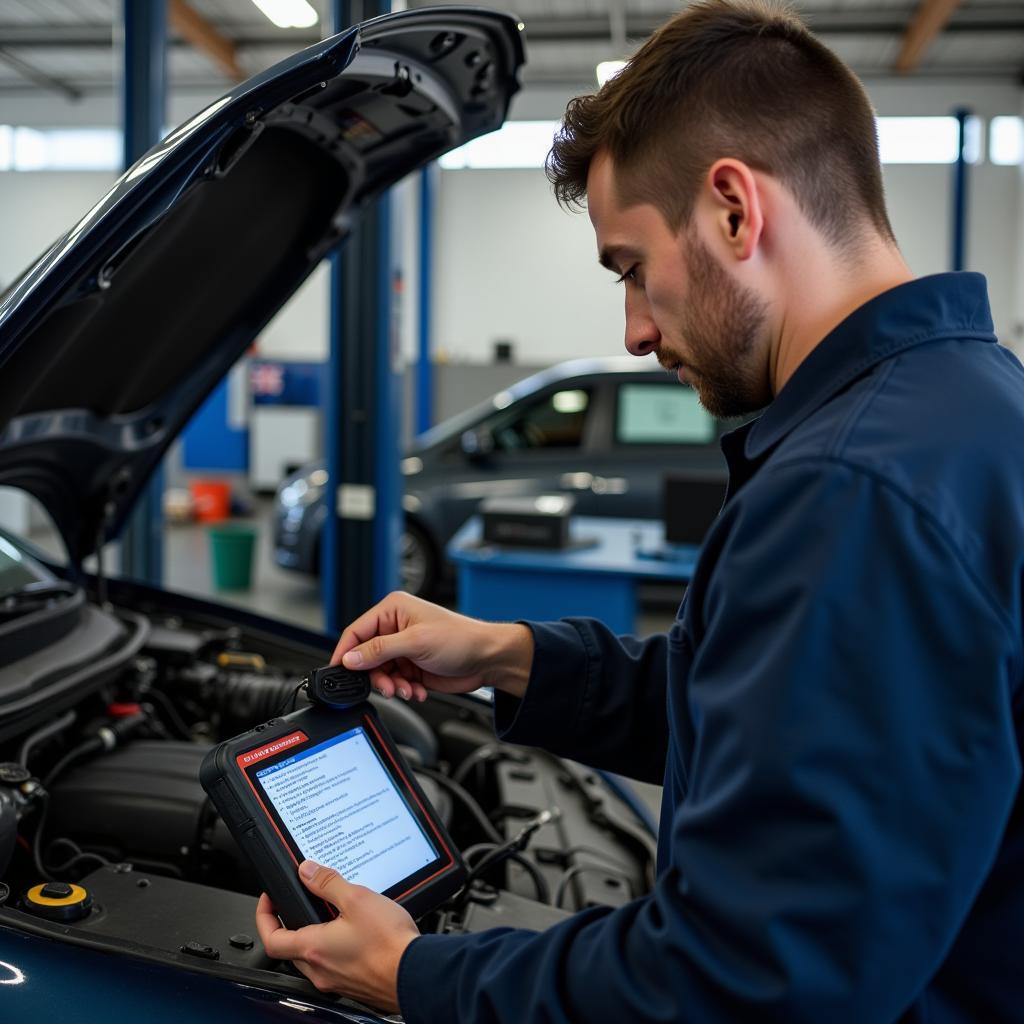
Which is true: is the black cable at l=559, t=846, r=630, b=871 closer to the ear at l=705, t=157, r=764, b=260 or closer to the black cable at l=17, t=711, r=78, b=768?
the black cable at l=17, t=711, r=78, b=768

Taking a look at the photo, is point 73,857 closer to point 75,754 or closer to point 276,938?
point 75,754

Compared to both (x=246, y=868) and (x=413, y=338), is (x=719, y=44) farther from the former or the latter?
(x=413, y=338)

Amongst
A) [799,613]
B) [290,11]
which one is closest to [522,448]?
[290,11]

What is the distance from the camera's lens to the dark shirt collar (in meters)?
0.94

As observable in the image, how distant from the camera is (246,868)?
159 cm

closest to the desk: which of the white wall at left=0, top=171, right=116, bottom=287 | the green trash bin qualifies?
the green trash bin

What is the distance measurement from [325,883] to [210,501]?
10008 millimetres

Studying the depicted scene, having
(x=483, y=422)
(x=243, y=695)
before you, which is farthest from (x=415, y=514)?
(x=243, y=695)

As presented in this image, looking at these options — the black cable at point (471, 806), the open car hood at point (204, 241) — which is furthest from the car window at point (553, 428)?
the black cable at point (471, 806)

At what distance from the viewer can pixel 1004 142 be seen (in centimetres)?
1252

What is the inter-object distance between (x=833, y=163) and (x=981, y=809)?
577mm

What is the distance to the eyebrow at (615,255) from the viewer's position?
3.50 feet

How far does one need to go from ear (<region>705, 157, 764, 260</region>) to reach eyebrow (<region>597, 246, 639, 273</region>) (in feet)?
0.36

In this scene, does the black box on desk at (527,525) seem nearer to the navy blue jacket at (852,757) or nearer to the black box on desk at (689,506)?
the black box on desk at (689,506)
